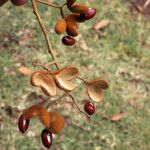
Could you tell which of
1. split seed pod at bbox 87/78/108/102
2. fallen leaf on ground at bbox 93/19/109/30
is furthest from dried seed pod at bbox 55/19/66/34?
fallen leaf on ground at bbox 93/19/109/30

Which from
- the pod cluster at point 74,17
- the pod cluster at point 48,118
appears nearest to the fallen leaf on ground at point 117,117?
the pod cluster at point 74,17

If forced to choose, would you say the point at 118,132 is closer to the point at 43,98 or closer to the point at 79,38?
the point at 43,98

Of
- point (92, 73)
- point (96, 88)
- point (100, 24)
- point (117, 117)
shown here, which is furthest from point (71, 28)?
point (100, 24)

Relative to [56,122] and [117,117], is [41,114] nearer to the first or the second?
[56,122]

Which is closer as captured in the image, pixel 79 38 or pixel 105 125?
pixel 105 125

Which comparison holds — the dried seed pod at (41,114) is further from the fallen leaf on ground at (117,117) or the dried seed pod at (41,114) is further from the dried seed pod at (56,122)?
the fallen leaf on ground at (117,117)

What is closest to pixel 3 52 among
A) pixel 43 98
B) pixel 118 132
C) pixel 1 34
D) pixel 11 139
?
pixel 1 34
